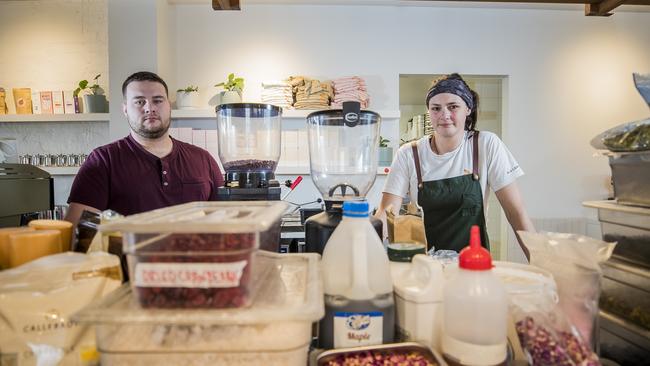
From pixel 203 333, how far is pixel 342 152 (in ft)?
2.96

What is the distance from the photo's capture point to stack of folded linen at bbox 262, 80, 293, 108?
3.30 metres

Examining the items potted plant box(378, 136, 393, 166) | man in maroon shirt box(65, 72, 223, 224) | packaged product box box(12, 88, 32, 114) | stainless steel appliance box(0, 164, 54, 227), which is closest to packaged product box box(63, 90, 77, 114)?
packaged product box box(12, 88, 32, 114)

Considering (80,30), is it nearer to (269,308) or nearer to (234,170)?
(234,170)

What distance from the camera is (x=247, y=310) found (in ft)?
2.05

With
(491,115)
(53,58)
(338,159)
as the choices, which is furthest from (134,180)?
(491,115)

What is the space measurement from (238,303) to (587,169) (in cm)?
411

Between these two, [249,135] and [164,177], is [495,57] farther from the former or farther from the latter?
[164,177]

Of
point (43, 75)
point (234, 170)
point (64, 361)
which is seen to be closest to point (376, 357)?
point (64, 361)

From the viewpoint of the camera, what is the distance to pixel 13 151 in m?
3.27

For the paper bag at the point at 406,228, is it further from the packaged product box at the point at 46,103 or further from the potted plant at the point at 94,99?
the packaged product box at the point at 46,103

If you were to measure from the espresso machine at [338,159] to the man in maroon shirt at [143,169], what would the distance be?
2.82 feet

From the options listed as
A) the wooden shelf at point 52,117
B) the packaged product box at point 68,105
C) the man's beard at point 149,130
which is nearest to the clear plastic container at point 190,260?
the man's beard at point 149,130

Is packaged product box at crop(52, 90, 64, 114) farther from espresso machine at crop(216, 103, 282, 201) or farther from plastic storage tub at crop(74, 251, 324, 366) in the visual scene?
plastic storage tub at crop(74, 251, 324, 366)

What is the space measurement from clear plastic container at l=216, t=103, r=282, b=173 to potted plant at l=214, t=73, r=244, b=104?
5.44 ft
